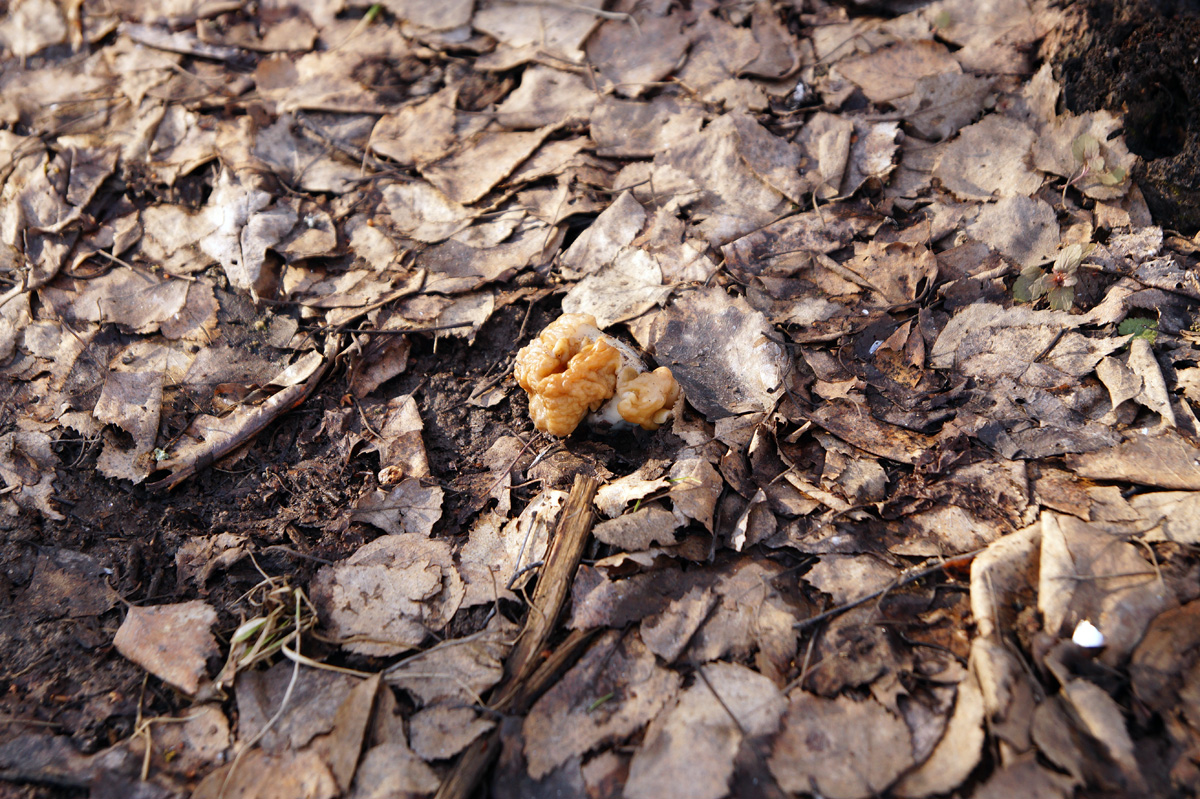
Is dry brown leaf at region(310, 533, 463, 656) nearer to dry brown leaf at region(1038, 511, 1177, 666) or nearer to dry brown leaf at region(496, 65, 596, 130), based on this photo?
dry brown leaf at region(1038, 511, 1177, 666)

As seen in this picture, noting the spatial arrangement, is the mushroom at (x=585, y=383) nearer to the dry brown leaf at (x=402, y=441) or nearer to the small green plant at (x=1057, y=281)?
the dry brown leaf at (x=402, y=441)

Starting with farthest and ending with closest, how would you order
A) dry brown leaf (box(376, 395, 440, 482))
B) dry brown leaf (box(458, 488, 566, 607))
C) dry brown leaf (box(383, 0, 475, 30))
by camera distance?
dry brown leaf (box(383, 0, 475, 30)) < dry brown leaf (box(376, 395, 440, 482)) < dry brown leaf (box(458, 488, 566, 607))

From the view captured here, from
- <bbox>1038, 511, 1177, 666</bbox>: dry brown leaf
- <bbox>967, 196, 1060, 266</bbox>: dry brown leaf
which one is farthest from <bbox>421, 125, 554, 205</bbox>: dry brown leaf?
<bbox>1038, 511, 1177, 666</bbox>: dry brown leaf

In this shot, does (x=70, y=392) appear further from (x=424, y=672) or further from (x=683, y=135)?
(x=683, y=135)

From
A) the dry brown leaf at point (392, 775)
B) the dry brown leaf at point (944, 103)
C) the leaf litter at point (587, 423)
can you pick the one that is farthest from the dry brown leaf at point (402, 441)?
the dry brown leaf at point (944, 103)

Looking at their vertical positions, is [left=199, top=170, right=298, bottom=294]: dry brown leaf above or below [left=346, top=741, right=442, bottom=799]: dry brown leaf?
above

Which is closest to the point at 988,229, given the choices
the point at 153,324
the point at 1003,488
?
the point at 1003,488
